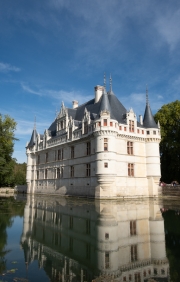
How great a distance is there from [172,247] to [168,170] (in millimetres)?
31379

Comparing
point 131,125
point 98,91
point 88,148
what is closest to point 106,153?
point 88,148

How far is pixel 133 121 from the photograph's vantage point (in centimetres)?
2784

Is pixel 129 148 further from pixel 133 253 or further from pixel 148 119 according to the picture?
pixel 133 253

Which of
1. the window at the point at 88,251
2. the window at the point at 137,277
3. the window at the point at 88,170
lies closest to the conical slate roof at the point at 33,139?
the window at the point at 88,170

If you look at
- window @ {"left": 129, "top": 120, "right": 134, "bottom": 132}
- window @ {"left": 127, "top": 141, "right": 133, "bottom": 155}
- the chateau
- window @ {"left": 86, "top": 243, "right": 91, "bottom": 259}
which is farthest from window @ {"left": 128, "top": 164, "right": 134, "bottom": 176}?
window @ {"left": 86, "top": 243, "right": 91, "bottom": 259}

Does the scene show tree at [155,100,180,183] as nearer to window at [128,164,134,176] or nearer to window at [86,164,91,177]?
window at [128,164,134,176]

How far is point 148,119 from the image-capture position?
29.3 meters

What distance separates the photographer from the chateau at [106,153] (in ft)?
81.3

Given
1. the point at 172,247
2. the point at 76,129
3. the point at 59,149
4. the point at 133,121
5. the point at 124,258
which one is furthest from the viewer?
the point at 59,149

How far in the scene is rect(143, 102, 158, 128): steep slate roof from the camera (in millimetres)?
28791

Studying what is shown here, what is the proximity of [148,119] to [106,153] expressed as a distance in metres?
8.11

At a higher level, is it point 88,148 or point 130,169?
point 88,148

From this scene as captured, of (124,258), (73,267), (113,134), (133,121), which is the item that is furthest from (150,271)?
(133,121)

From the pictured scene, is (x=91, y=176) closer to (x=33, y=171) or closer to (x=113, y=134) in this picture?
(x=113, y=134)
